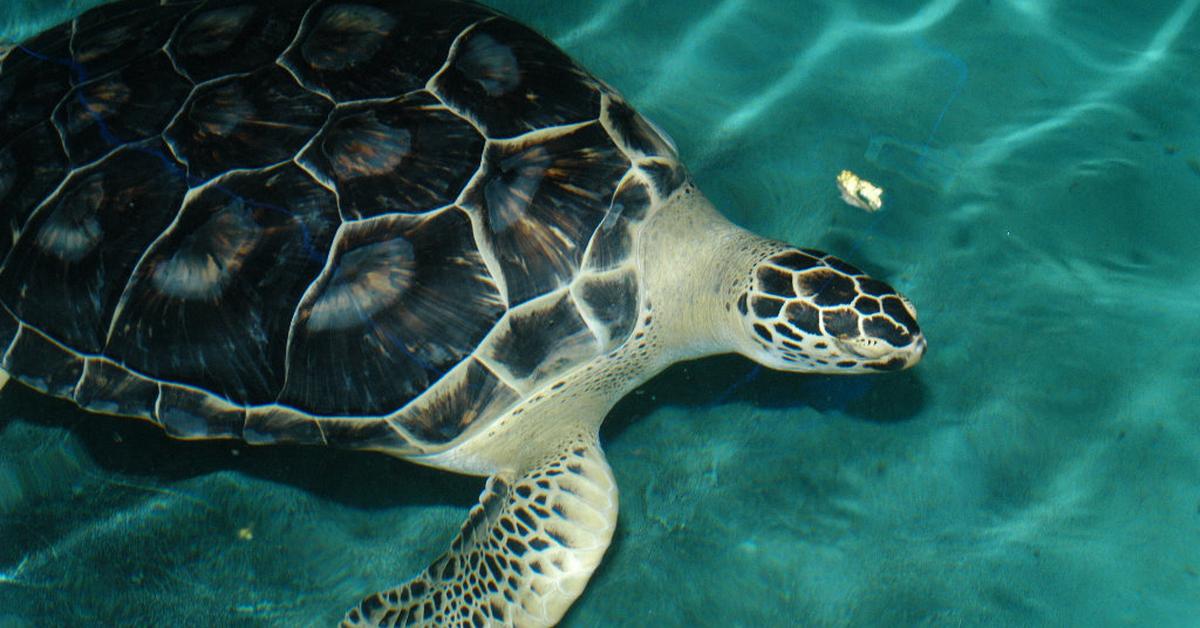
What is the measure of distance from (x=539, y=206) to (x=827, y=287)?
776 millimetres

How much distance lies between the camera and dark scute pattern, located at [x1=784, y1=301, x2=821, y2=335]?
219 cm

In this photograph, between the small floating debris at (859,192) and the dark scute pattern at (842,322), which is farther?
the small floating debris at (859,192)

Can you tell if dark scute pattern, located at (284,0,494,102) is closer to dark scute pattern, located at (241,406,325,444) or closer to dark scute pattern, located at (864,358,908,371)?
dark scute pattern, located at (241,406,325,444)

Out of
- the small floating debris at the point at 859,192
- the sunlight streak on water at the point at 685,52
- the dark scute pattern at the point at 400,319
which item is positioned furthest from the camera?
the sunlight streak on water at the point at 685,52

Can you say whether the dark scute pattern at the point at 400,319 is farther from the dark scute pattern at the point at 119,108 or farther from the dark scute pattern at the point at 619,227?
the dark scute pattern at the point at 119,108

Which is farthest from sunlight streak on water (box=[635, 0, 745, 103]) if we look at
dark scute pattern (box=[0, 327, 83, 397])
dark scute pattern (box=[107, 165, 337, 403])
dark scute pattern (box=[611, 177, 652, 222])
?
dark scute pattern (box=[0, 327, 83, 397])

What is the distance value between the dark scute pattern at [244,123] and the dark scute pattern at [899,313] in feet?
4.99

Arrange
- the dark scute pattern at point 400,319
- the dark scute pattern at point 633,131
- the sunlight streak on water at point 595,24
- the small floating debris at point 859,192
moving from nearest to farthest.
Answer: the dark scute pattern at point 400,319
the dark scute pattern at point 633,131
the small floating debris at point 859,192
the sunlight streak on water at point 595,24

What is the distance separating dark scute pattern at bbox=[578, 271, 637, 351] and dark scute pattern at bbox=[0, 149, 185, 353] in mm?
1056

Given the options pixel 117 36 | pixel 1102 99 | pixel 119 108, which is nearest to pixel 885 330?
pixel 1102 99

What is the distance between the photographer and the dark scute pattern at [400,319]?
2061mm

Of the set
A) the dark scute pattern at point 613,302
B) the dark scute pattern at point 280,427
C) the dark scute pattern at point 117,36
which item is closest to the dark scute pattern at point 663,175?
the dark scute pattern at point 613,302

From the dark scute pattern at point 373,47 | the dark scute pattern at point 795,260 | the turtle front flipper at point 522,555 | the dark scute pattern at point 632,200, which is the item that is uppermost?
the dark scute pattern at point 373,47

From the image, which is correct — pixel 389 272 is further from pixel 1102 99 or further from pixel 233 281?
pixel 1102 99
